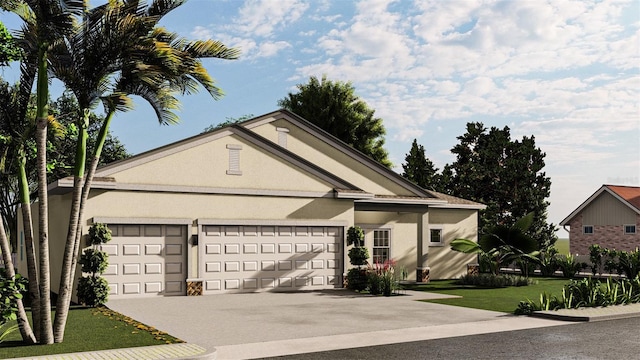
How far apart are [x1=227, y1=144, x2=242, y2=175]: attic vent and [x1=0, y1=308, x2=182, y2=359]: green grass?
24.6ft

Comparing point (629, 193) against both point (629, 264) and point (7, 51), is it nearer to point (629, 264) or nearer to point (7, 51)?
point (629, 264)

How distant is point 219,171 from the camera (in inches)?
867

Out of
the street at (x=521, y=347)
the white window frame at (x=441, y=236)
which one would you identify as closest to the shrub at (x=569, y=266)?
the white window frame at (x=441, y=236)

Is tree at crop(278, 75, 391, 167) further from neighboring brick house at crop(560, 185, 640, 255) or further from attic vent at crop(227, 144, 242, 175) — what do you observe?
attic vent at crop(227, 144, 242, 175)

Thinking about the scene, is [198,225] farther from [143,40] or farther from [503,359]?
[503,359]

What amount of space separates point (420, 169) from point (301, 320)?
106 feet

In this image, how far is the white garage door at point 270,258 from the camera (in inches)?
851

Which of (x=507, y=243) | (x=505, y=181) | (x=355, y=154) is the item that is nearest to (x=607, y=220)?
(x=505, y=181)

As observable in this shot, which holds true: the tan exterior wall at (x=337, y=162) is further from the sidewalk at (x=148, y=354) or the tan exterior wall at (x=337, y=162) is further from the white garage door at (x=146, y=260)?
the sidewalk at (x=148, y=354)

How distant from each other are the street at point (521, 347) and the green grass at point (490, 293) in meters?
4.11

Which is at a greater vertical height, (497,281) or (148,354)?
(148,354)

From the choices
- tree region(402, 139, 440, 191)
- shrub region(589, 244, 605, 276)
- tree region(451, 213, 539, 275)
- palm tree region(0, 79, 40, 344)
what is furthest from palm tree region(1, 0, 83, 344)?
tree region(402, 139, 440, 191)

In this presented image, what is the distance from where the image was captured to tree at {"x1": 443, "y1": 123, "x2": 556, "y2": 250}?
4578cm

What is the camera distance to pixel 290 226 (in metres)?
23.1
